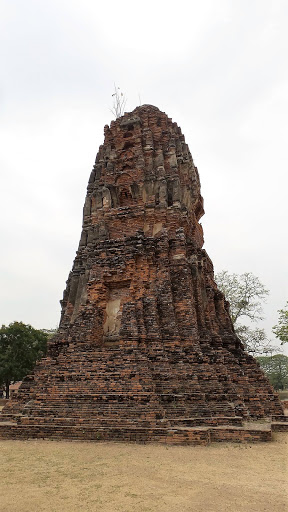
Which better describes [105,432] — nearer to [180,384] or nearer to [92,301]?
[180,384]

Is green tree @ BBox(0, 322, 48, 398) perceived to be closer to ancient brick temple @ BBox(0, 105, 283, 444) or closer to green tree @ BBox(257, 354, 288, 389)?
ancient brick temple @ BBox(0, 105, 283, 444)

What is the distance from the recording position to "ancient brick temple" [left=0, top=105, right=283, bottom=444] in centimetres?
848

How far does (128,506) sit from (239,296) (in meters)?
24.6

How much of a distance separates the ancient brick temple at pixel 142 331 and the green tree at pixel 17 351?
15653 millimetres

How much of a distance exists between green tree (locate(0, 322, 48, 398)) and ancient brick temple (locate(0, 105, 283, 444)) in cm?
1565

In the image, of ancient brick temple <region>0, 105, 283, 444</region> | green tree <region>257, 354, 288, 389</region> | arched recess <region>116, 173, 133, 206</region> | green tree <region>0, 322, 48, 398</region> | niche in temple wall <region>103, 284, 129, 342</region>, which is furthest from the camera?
green tree <region>257, 354, 288, 389</region>

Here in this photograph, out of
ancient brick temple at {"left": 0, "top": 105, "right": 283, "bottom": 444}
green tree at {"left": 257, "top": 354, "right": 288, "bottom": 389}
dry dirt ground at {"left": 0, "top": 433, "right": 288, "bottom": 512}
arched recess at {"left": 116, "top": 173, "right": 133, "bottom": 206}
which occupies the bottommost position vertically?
green tree at {"left": 257, "top": 354, "right": 288, "bottom": 389}

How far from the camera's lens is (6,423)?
30.1 ft

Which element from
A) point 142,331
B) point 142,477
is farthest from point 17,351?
point 142,477

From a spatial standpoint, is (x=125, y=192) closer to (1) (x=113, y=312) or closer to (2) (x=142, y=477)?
(1) (x=113, y=312)

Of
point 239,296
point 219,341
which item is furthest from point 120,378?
point 239,296

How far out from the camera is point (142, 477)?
5.56 metres

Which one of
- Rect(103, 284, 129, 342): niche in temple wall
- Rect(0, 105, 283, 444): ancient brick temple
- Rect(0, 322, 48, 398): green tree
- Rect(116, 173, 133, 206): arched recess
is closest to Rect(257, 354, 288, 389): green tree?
Rect(0, 322, 48, 398): green tree

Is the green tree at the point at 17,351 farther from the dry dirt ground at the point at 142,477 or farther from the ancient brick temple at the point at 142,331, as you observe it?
the dry dirt ground at the point at 142,477
